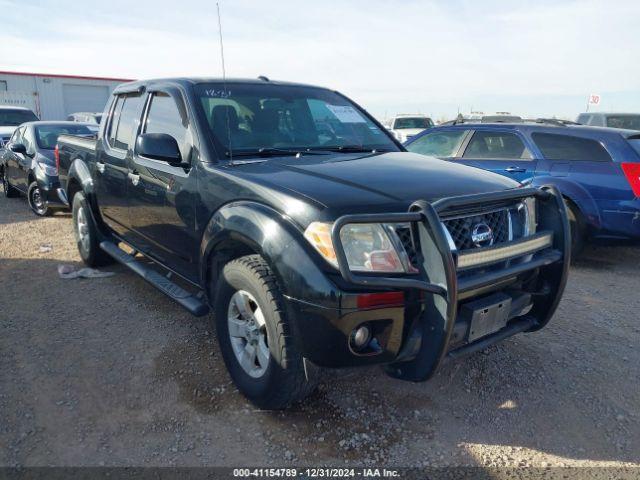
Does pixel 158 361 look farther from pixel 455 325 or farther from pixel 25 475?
pixel 455 325

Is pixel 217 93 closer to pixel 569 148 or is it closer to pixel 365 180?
pixel 365 180

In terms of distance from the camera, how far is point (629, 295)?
4.89 metres

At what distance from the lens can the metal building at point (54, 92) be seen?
2372cm

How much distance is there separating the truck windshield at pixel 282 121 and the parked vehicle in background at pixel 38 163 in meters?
4.56

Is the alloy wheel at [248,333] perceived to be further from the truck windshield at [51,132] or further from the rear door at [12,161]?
the rear door at [12,161]

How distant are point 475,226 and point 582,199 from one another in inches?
143

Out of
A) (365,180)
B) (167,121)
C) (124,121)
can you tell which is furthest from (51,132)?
(365,180)

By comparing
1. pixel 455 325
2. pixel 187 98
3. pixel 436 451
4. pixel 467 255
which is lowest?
pixel 436 451

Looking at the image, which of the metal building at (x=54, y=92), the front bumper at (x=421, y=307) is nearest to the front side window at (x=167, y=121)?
the front bumper at (x=421, y=307)

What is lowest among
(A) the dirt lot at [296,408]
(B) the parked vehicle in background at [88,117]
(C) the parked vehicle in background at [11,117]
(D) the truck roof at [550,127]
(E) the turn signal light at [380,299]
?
(A) the dirt lot at [296,408]

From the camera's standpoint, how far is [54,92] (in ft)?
82.1

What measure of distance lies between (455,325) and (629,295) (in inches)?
131

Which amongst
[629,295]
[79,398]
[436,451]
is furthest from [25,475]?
[629,295]

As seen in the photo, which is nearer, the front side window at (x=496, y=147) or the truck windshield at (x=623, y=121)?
the front side window at (x=496, y=147)
